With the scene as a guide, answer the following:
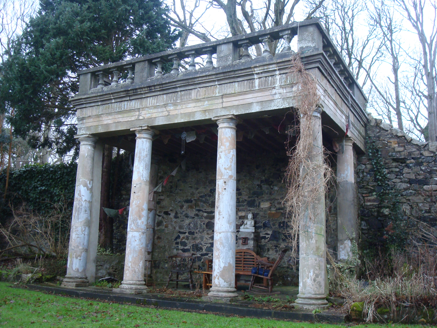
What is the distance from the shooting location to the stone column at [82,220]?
8930 mm

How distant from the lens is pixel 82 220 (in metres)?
9.15

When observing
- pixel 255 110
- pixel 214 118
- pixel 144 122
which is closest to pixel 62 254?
pixel 144 122

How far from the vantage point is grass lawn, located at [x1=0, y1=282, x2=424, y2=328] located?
5.59 m

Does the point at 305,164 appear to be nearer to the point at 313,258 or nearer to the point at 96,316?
the point at 313,258

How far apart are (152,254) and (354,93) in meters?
7.20

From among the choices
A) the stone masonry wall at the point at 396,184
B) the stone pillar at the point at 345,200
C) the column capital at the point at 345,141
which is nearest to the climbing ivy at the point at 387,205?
the stone masonry wall at the point at 396,184

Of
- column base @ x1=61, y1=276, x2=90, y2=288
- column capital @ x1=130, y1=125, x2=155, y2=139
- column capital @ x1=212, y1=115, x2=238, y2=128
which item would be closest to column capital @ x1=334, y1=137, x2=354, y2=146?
column capital @ x1=212, y1=115, x2=238, y2=128

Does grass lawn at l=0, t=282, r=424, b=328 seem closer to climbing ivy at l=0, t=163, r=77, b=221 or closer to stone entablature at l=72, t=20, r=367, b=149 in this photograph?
stone entablature at l=72, t=20, r=367, b=149

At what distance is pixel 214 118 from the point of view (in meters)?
7.94

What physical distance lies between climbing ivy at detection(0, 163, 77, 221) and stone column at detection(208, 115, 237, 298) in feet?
25.7

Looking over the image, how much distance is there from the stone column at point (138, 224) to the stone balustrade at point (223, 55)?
4.57 feet

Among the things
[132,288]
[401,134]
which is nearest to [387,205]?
[401,134]

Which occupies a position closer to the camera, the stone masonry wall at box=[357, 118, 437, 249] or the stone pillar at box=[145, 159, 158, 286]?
the stone masonry wall at box=[357, 118, 437, 249]

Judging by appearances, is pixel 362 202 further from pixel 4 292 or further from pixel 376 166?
pixel 4 292
